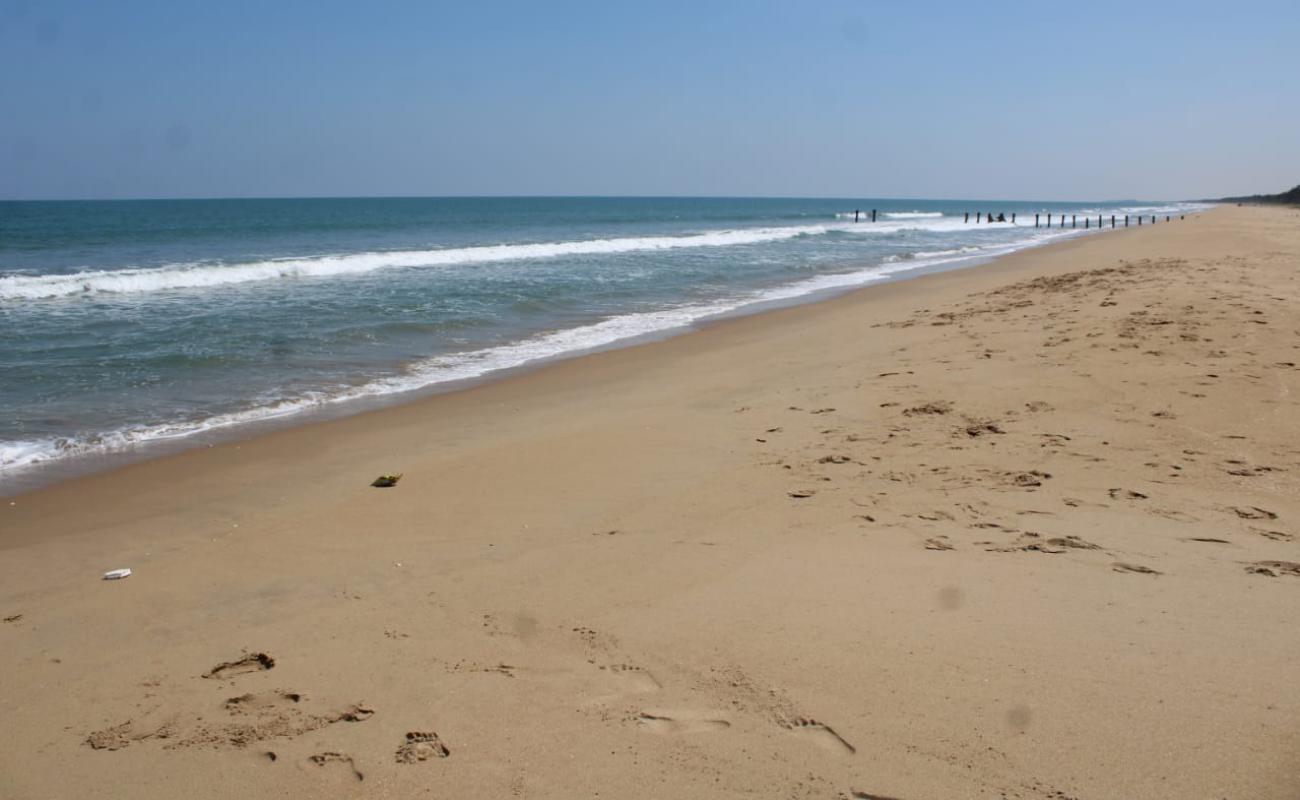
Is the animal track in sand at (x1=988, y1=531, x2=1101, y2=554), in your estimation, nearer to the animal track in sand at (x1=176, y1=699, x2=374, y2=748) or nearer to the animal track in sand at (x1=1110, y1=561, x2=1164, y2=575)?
the animal track in sand at (x1=1110, y1=561, x2=1164, y2=575)

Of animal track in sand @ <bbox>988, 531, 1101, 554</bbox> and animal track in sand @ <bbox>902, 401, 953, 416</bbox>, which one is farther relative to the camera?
animal track in sand @ <bbox>902, 401, 953, 416</bbox>

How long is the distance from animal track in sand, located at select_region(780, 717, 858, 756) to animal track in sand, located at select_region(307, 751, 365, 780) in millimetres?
1457

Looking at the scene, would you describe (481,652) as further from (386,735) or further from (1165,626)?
(1165,626)

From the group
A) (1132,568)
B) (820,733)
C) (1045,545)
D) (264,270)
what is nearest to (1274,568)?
(1132,568)

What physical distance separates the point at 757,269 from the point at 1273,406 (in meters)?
20.5

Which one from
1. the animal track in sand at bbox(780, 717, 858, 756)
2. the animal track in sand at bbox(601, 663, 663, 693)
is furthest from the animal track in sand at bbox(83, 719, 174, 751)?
the animal track in sand at bbox(780, 717, 858, 756)

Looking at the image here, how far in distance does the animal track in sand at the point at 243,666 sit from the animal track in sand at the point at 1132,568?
3.84 m

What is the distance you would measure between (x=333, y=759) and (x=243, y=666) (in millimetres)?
911

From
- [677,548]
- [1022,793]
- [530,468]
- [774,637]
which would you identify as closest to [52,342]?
[530,468]

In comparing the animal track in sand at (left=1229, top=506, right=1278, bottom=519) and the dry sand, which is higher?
the animal track in sand at (left=1229, top=506, right=1278, bottom=519)

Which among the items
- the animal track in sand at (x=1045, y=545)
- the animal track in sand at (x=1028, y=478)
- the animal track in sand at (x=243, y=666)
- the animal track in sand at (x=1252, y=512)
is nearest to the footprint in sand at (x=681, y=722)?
the animal track in sand at (x=243, y=666)

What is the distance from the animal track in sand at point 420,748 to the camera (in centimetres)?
286

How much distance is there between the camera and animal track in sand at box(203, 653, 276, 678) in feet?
11.5

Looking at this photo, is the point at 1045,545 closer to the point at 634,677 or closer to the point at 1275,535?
the point at 1275,535
